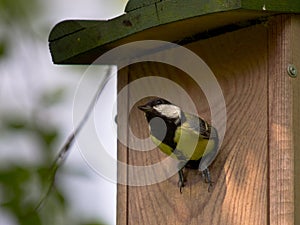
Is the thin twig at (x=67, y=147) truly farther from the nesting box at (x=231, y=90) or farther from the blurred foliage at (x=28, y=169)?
the nesting box at (x=231, y=90)

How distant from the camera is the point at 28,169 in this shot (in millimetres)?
3285

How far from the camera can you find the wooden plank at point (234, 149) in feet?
10.4

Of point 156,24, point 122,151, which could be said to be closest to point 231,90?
point 156,24

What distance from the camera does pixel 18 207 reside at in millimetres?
3221

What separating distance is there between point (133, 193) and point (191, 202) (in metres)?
0.26

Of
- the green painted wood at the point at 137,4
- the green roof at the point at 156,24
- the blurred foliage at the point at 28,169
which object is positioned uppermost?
the green painted wood at the point at 137,4

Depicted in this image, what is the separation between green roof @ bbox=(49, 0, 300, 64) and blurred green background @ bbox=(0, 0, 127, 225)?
0.27 ft

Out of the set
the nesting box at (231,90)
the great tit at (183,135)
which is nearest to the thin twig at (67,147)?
the nesting box at (231,90)

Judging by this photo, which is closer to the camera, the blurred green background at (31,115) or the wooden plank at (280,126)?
the wooden plank at (280,126)

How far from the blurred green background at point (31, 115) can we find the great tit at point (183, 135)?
27 centimetres

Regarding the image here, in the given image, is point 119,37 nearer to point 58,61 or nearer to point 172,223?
point 58,61

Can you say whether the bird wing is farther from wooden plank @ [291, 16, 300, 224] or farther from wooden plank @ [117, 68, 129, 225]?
wooden plank @ [117, 68, 129, 225]

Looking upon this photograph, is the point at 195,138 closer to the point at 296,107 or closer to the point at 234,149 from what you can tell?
the point at 234,149

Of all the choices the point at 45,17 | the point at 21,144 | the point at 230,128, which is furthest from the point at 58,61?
the point at 230,128
